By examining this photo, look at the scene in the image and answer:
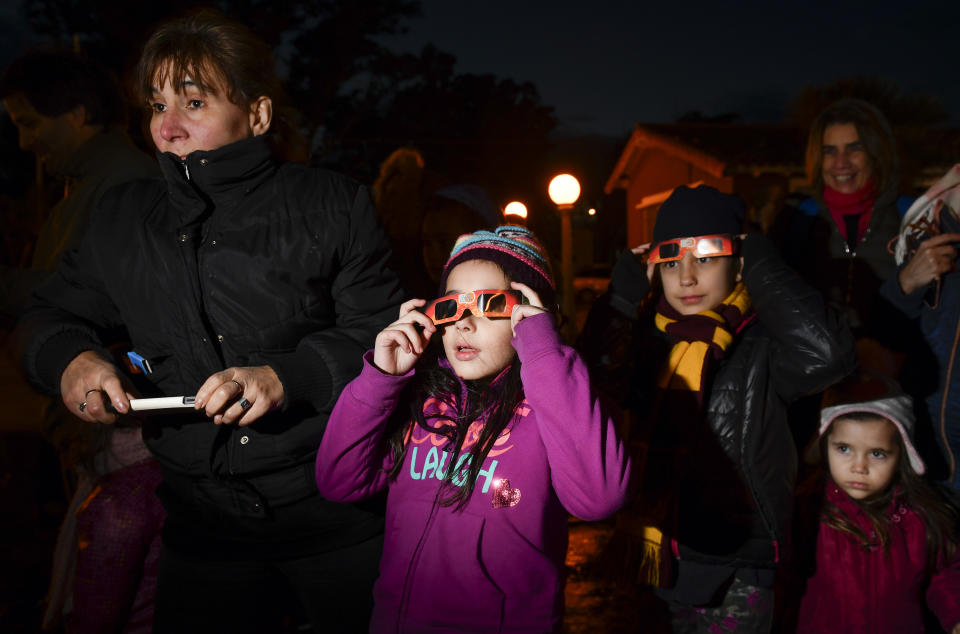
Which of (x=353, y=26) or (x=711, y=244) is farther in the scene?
(x=353, y=26)

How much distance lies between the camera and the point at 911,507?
2.60 m

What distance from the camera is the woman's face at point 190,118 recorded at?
1.79 m

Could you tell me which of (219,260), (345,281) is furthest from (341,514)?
(219,260)

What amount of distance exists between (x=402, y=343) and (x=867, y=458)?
7.29 ft

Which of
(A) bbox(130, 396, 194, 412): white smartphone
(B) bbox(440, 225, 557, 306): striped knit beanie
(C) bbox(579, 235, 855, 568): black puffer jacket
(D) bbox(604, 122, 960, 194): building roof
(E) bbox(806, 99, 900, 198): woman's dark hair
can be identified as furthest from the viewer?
(D) bbox(604, 122, 960, 194): building roof

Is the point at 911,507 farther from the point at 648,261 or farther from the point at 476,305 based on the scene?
the point at 476,305

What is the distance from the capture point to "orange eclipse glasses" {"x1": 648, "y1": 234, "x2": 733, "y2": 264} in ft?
7.80

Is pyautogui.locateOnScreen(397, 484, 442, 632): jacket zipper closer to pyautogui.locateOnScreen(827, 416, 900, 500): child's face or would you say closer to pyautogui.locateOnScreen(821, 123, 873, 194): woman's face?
pyautogui.locateOnScreen(827, 416, 900, 500): child's face

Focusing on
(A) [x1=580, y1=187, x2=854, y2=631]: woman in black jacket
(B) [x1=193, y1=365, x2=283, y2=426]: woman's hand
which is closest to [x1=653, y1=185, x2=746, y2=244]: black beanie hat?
(A) [x1=580, y1=187, x2=854, y2=631]: woman in black jacket

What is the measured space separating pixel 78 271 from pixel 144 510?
1002mm

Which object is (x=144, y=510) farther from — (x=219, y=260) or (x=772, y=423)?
(x=772, y=423)

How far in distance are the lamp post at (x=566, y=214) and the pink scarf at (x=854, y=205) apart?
4.42 m

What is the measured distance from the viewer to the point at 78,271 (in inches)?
75.3

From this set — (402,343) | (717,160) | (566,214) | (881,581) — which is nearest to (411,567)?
(402,343)
